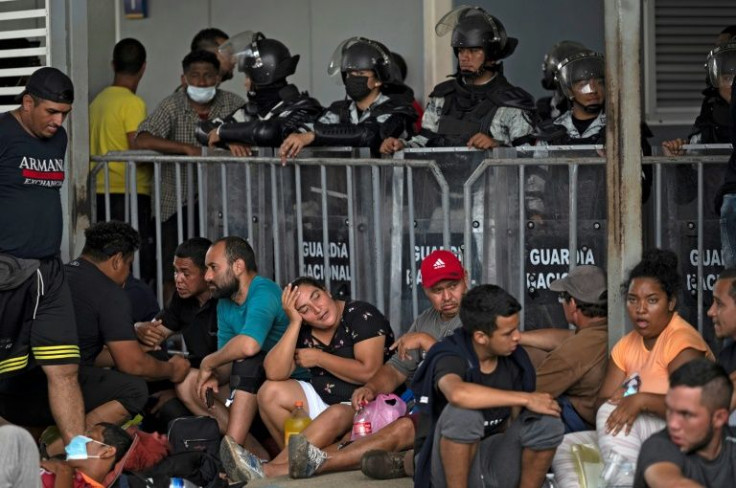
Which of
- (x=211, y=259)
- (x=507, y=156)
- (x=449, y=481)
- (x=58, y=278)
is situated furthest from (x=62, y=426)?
(x=507, y=156)

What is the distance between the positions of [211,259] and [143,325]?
62 cm

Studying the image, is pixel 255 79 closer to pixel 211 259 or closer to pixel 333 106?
pixel 333 106

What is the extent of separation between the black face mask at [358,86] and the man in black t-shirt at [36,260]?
206 cm

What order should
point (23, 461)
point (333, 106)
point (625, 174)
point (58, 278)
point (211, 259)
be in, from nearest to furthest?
point (23, 461)
point (625, 174)
point (58, 278)
point (211, 259)
point (333, 106)

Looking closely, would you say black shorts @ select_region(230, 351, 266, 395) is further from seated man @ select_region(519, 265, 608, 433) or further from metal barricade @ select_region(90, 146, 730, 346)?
seated man @ select_region(519, 265, 608, 433)

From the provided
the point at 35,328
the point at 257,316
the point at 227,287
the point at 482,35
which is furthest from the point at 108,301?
the point at 482,35

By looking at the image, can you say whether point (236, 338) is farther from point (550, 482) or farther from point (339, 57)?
point (339, 57)

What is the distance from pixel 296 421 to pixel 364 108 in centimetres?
226

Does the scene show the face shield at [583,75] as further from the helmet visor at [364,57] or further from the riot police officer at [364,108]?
the helmet visor at [364,57]

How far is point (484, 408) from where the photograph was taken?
22.3ft

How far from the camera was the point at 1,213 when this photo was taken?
7836 mm

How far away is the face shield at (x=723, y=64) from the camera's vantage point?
8648 millimetres

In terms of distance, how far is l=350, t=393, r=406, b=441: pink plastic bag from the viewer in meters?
7.98

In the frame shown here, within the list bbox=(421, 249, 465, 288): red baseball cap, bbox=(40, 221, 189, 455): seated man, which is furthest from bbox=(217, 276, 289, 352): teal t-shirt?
bbox=(421, 249, 465, 288): red baseball cap
